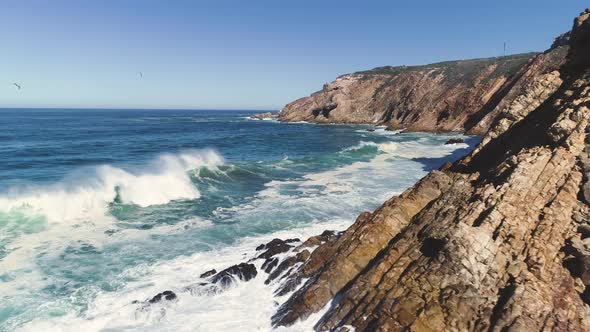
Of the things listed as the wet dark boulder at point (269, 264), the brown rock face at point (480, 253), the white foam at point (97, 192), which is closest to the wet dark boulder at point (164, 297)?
the wet dark boulder at point (269, 264)

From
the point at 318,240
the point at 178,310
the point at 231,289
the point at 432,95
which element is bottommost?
the point at 178,310

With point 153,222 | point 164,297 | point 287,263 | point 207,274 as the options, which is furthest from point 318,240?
point 153,222

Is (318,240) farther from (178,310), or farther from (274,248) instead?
(178,310)

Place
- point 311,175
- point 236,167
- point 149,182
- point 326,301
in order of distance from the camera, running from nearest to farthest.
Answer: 1. point 326,301
2. point 149,182
3. point 311,175
4. point 236,167

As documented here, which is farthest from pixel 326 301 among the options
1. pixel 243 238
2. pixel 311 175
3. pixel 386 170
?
pixel 386 170

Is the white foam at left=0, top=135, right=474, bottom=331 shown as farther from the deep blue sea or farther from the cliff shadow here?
the cliff shadow

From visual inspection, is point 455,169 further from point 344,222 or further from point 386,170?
point 386,170

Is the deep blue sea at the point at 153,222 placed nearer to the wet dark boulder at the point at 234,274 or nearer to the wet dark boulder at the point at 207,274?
the wet dark boulder at the point at 207,274

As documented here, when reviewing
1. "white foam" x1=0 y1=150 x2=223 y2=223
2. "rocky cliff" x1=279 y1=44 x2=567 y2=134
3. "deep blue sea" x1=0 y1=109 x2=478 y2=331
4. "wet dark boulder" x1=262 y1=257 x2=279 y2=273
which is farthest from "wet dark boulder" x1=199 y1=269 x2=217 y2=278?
"rocky cliff" x1=279 y1=44 x2=567 y2=134
